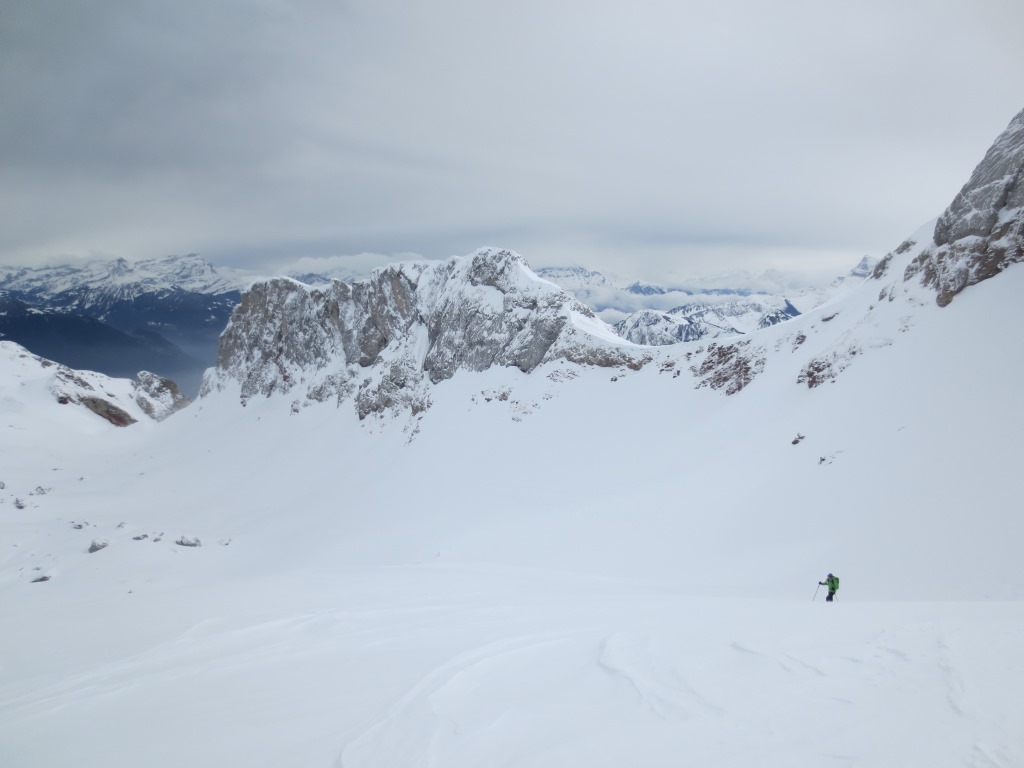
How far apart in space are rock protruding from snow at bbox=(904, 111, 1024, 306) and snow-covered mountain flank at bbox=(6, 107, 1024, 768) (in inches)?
6.5

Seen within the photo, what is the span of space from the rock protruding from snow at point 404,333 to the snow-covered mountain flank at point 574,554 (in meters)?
0.54

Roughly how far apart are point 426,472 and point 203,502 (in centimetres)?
2887

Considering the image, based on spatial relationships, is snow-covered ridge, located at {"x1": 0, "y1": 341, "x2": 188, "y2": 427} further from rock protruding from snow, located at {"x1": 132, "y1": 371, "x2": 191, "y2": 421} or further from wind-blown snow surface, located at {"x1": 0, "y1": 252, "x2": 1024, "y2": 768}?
wind-blown snow surface, located at {"x1": 0, "y1": 252, "x2": 1024, "y2": 768}

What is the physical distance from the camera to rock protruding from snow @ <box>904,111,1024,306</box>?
25828 mm

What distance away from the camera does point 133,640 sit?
14.6 meters

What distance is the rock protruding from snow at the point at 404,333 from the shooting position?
5106 cm

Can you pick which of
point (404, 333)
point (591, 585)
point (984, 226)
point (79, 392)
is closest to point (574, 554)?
point (591, 585)

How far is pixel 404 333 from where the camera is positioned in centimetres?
6575

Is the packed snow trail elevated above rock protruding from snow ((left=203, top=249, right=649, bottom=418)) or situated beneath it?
situated beneath

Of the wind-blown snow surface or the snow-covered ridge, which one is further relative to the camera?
the snow-covered ridge

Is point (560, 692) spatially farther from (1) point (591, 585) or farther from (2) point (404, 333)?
(2) point (404, 333)

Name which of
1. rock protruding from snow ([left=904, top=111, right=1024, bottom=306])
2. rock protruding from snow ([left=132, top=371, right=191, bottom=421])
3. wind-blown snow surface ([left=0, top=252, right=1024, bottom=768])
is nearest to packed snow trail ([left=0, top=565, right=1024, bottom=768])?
wind-blown snow surface ([left=0, top=252, right=1024, bottom=768])

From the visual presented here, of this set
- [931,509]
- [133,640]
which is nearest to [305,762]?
[133,640]

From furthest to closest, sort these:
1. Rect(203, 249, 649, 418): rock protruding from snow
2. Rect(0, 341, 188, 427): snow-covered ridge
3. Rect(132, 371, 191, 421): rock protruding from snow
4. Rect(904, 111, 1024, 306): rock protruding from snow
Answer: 1. Rect(132, 371, 191, 421): rock protruding from snow
2. Rect(0, 341, 188, 427): snow-covered ridge
3. Rect(203, 249, 649, 418): rock protruding from snow
4. Rect(904, 111, 1024, 306): rock protruding from snow
